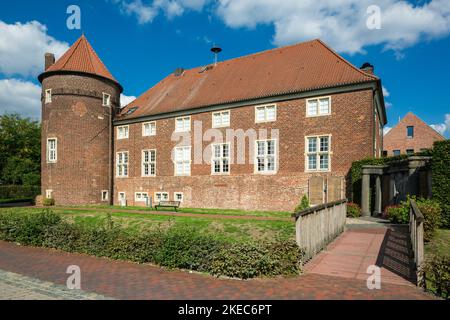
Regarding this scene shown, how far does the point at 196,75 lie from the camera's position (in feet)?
102

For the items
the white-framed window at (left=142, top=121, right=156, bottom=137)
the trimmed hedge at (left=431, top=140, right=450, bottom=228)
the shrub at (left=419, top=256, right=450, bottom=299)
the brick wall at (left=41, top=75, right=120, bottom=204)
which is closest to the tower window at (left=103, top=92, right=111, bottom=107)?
the brick wall at (left=41, top=75, right=120, bottom=204)

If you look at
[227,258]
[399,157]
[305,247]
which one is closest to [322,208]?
[305,247]

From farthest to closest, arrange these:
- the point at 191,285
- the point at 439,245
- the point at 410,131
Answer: the point at 410,131 < the point at 439,245 < the point at 191,285

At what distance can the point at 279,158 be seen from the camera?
22578 mm

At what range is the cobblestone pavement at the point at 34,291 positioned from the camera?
21.4 feet

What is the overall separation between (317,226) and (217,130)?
16305 millimetres

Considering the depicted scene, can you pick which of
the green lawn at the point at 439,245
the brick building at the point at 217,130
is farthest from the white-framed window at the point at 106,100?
the green lawn at the point at 439,245

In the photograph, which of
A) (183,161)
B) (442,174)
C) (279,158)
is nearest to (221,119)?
(183,161)

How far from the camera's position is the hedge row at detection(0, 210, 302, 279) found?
7879mm

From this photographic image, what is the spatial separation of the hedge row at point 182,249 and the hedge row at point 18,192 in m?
39.3

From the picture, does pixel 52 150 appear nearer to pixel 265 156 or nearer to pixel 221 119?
pixel 221 119

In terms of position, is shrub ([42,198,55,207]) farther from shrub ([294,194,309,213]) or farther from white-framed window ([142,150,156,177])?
shrub ([294,194,309,213])
